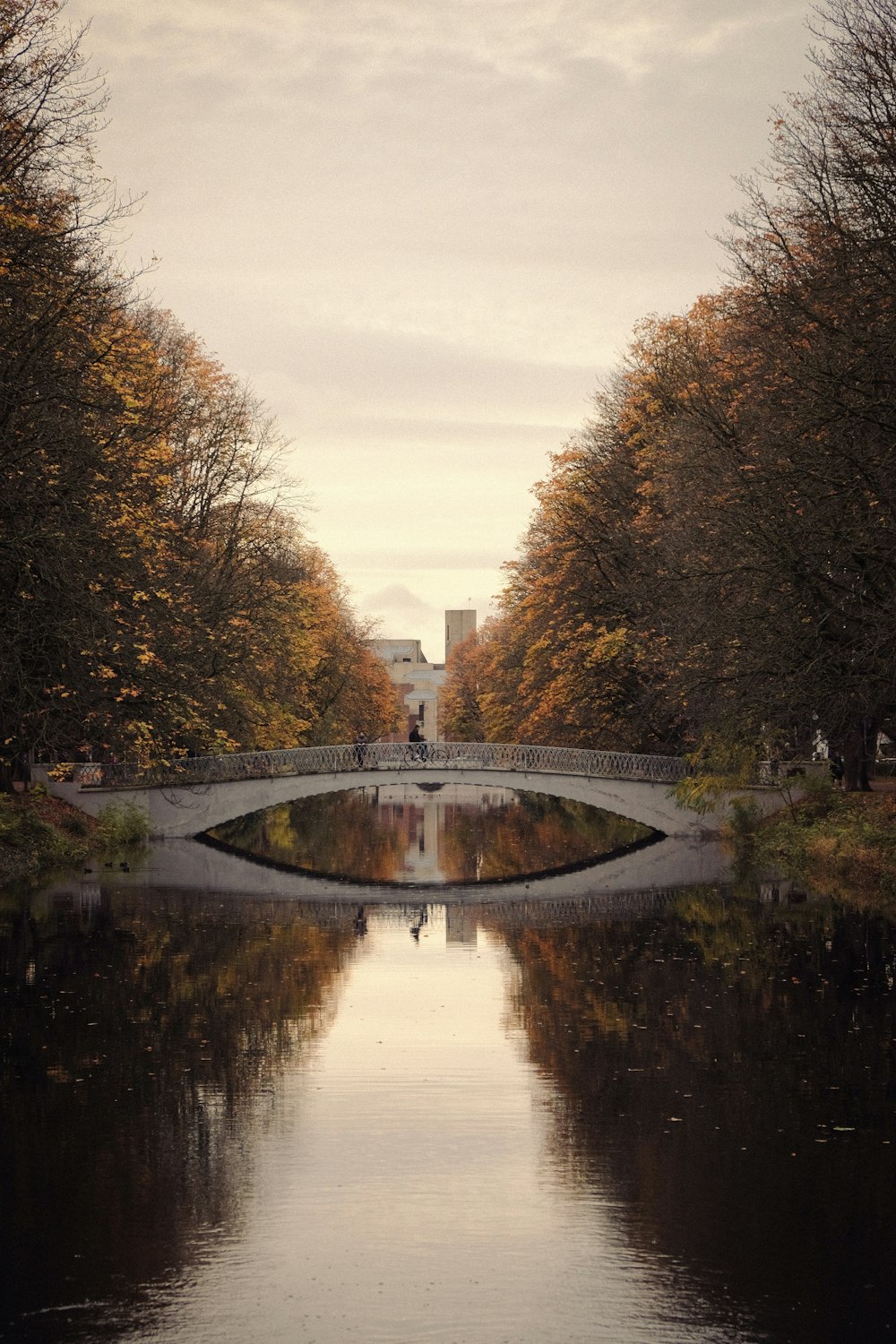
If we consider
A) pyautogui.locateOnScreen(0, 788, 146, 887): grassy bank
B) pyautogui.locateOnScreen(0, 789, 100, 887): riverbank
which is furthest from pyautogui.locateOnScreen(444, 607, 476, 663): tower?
pyautogui.locateOnScreen(0, 789, 100, 887): riverbank

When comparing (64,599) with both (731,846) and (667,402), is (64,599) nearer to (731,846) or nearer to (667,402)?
(667,402)

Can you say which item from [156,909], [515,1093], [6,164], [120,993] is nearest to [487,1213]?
[515,1093]

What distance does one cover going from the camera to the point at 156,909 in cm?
2873

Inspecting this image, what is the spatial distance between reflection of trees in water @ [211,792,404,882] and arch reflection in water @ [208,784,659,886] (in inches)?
1.2

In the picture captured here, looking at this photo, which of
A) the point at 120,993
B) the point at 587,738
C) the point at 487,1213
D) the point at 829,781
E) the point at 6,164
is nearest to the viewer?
the point at 487,1213

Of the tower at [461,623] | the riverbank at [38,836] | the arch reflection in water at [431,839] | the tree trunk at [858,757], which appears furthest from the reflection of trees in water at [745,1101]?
the tower at [461,623]

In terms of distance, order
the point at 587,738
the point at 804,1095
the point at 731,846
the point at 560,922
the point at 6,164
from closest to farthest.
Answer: the point at 804,1095 < the point at 6,164 < the point at 560,922 < the point at 731,846 < the point at 587,738

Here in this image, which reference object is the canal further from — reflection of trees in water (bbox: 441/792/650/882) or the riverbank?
reflection of trees in water (bbox: 441/792/650/882)

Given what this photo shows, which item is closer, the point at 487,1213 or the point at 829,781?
the point at 487,1213

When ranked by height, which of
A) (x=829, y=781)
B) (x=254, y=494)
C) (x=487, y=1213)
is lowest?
(x=487, y=1213)

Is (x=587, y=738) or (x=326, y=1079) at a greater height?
(x=587, y=738)

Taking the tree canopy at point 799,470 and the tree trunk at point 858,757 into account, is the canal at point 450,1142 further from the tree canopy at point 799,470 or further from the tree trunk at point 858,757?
the tree trunk at point 858,757

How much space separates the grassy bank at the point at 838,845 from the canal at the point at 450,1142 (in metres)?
6.33

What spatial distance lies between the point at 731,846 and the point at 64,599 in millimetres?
26083
